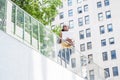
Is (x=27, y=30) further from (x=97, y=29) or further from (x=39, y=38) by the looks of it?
(x=97, y=29)

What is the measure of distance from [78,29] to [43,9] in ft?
91.6

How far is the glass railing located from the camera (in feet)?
33.6

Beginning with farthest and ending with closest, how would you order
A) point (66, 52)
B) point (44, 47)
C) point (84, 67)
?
point (84, 67) < point (66, 52) < point (44, 47)

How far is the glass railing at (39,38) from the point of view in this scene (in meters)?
10.2

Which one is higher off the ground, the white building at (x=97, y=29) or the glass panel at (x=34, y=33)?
the glass panel at (x=34, y=33)

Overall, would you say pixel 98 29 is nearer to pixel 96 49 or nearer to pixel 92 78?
pixel 96 49

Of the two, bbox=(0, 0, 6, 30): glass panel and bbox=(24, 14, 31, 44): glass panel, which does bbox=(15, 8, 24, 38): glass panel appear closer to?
bbox=(24, 14, 31, 44): glass panel

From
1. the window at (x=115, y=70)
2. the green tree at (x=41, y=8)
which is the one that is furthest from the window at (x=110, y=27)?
the green tree at (x=41, y=8)

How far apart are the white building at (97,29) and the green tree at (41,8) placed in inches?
879

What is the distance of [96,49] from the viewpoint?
4275 centimetres

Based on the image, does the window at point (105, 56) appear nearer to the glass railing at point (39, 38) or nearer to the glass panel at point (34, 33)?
the glass railing at point (39, 38)

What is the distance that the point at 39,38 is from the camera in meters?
12.1

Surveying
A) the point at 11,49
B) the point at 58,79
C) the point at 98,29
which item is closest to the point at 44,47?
the point at 58,79

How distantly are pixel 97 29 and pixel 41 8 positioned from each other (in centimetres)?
2670
